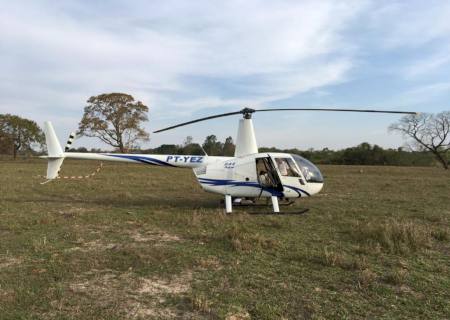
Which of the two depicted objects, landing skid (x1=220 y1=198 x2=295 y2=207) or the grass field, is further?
landing skid (x1=220 y1=198 x2=295 y2=207)

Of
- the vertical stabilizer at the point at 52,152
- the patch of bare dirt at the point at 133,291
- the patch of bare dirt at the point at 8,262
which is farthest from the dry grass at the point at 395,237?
the vertical stabilizer at the point at 52,152

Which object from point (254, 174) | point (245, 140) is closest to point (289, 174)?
point (254, 174)

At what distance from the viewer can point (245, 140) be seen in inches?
427

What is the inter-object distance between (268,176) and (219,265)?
200 inches

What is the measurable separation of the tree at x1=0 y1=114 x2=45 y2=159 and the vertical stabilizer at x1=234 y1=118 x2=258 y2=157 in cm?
4981

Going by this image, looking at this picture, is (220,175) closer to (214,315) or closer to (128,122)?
(214,315)

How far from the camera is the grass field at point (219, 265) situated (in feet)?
14.0

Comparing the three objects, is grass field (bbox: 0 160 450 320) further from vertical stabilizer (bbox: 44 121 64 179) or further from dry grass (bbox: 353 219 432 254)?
vertical stabilizer (bbox: 44 121 64 179)

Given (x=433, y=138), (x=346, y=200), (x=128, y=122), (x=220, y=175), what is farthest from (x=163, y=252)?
(x=433, y=138)

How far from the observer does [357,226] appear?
8.53 meters

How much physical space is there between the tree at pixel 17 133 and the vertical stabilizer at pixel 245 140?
163 ft

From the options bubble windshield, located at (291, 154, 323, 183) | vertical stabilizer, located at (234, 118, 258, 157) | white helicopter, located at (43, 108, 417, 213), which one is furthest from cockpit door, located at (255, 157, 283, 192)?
bubble windshield, located at (291, 154, 323, 183)

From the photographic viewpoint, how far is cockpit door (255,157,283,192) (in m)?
10.4

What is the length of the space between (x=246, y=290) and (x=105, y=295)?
185cm
